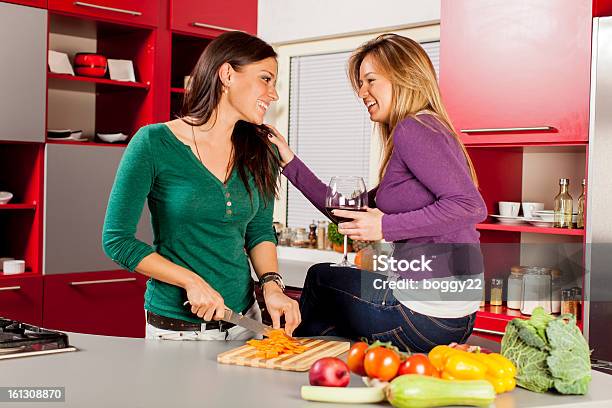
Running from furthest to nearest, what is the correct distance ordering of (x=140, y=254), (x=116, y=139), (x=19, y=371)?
(x=116, y=139)
(x=140, y=254)
(x=19, y=371)

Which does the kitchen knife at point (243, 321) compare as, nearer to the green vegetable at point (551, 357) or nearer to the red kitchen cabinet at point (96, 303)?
the green vegetable at point (551, 357)

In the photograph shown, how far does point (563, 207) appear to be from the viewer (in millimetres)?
3170

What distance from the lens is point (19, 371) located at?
60.6 inches

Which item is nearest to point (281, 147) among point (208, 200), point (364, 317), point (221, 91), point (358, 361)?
point (221, 91)

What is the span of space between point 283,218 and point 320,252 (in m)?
0.48

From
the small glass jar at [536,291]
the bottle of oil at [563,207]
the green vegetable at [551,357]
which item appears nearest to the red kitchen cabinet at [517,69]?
the bottle of oil at [563,207]

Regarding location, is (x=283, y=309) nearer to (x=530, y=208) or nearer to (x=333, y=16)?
(x=530, y=208)

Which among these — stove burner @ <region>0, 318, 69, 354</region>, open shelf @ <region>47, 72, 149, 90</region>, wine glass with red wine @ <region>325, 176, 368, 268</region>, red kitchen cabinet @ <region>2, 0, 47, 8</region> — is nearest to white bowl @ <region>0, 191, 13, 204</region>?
open shelf @ <region>47, 72, 149, 90</region>

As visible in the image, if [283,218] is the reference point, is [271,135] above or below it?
above

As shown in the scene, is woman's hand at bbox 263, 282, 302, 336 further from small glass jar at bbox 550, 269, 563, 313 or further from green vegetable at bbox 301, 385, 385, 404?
small glass jar at bbox 550, 269, 563, 313

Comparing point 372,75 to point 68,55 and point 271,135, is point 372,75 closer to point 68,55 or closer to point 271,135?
point 271,135

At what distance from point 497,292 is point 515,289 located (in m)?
0.09

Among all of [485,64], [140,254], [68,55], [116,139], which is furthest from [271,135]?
[68,55]

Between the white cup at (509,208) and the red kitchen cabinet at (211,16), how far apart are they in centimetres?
195
